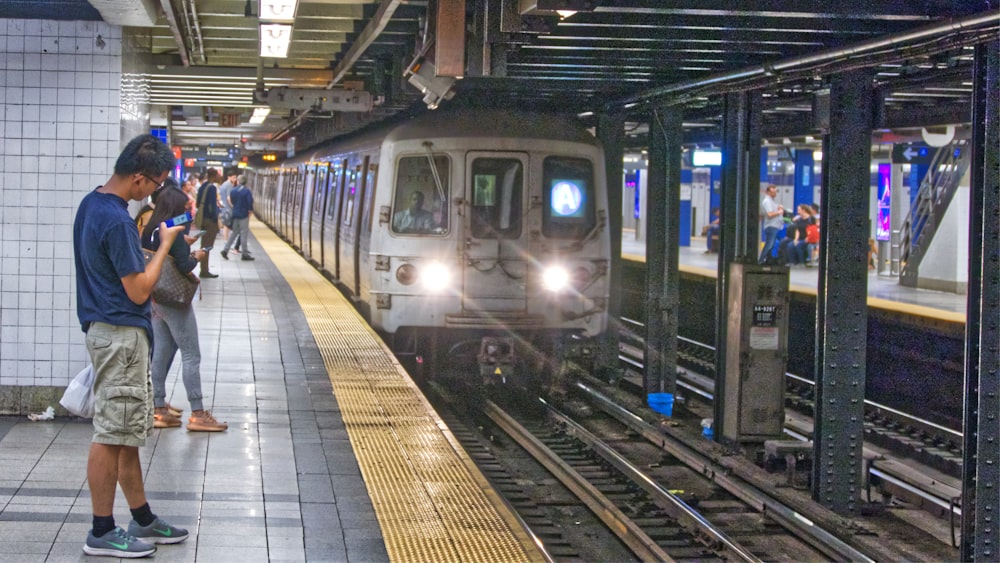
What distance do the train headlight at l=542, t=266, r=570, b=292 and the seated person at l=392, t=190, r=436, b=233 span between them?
1.21 metres

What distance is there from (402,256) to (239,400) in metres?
3.34

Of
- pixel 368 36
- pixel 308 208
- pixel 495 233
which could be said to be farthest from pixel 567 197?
pixel 308 208

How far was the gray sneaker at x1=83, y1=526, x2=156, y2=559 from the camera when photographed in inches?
206

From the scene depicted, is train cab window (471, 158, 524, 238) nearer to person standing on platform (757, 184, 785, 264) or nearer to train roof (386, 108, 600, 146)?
train roof (386, 108, 600, 146)

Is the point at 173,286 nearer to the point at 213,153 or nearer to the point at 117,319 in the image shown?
the point at 117,319

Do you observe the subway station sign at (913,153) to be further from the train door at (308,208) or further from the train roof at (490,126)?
the train roof at (490,126)

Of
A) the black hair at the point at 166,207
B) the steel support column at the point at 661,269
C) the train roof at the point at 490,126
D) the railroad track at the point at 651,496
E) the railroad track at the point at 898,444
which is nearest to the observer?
the black hair at the point at 166,207

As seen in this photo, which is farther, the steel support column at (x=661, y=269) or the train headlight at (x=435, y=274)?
the steel support column at (x=661, y=269)

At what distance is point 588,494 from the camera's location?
913cm

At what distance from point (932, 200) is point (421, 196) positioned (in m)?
11.8

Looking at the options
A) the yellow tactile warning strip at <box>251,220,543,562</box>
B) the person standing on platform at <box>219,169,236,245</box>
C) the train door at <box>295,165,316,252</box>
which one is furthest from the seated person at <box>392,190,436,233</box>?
the person standing on platform at <box>219,169,236,245</box>

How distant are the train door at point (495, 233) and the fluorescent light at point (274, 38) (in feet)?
8.51

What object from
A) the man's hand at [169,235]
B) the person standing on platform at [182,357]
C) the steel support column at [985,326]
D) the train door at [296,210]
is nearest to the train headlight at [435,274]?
the person standing on platform at [182,357]

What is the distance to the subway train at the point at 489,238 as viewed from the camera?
1210cm
